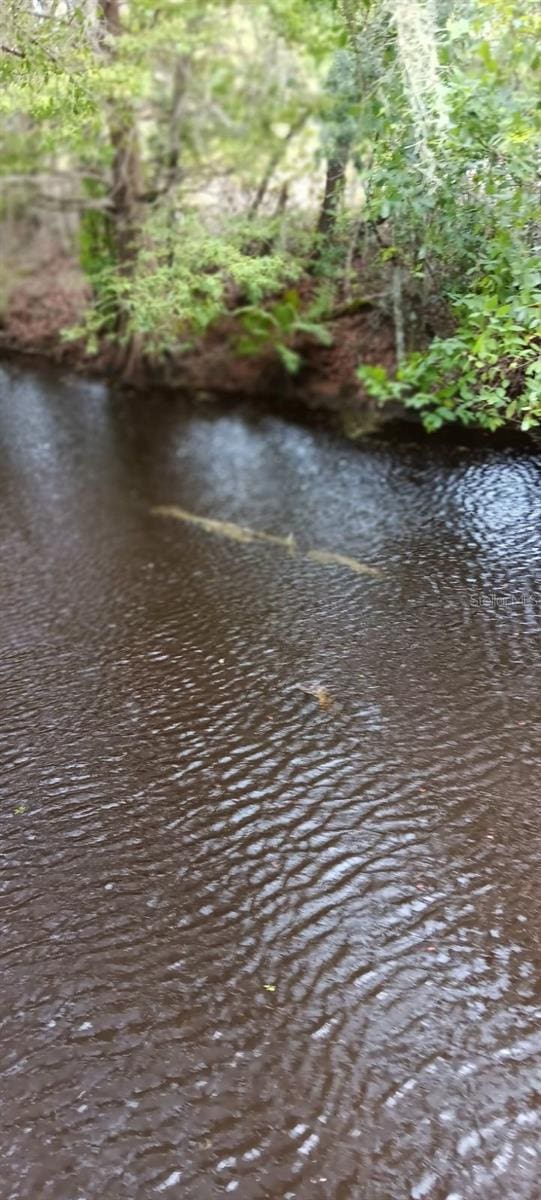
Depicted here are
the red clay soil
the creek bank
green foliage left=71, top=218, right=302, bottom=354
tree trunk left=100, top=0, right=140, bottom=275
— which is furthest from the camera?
the red clay soil

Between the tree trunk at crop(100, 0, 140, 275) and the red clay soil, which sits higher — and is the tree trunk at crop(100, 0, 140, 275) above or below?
above

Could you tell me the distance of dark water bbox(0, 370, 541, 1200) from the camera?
4090mm

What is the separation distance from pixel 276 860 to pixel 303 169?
39.7 feet

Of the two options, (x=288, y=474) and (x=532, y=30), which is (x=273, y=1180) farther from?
(x=288, y=474)

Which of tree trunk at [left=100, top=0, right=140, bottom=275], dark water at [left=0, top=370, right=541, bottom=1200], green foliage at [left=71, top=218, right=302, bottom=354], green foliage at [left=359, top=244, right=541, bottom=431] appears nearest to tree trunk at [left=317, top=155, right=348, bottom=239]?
green foliage at [left=71, top=218, right=302, bottom=354]

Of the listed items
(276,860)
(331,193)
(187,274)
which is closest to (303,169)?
(331,193)

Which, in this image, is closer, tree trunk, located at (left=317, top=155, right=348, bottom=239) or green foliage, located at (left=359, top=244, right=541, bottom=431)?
green foliage, located at (left=359, top=244, right=541, bottom=431)

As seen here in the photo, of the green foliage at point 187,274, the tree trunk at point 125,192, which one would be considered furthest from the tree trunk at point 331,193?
the tree trunk at point 125,192

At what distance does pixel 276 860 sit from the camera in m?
5.79

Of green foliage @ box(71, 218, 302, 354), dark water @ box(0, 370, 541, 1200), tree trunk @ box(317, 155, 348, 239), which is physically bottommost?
dark water @ box(0, 370, 541, 1200)

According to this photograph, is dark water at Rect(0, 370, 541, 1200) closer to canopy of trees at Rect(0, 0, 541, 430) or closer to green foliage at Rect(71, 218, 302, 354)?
canopy of trees at Rect(0, 0, 541, 430)

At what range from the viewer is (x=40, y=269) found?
69.2 feet

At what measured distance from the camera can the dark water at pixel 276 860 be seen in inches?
161

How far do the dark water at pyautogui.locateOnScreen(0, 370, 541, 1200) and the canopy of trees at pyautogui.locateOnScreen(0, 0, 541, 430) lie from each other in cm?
268
